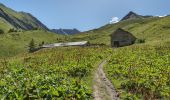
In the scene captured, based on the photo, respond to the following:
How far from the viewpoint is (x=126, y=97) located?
81.1 feet

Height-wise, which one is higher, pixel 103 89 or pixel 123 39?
pixel 123 39

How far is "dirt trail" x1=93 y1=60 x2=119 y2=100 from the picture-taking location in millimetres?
25791

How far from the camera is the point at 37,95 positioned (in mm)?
20859

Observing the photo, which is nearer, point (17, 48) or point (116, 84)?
point (116, 84)

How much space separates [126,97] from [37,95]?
6.44 meters

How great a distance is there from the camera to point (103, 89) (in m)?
29.2

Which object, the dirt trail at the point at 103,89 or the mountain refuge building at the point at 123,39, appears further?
the mountain refuge building at the point at 123,39

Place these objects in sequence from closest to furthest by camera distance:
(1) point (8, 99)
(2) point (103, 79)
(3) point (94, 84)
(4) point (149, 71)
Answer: (1) point (8, 99), (3) point (94, 84), (2) point (103, 79), (4) point (149, 71)

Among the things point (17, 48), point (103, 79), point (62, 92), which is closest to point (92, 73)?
point (103, 79)

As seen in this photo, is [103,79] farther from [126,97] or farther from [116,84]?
[126,97]

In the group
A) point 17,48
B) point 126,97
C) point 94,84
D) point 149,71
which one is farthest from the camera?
point 17,48

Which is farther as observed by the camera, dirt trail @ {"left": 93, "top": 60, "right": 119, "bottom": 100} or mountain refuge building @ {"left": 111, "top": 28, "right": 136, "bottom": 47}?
mountain refuge building @ {"left": 111, "top": 28, "right": 136, "bottom": 47}

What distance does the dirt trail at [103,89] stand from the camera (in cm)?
2579

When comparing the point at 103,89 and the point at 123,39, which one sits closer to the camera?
the point at 103,89
